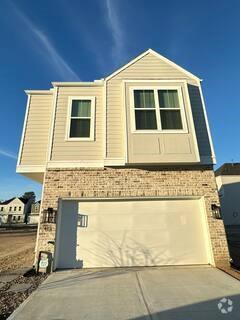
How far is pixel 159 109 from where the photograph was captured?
8352 millimetres

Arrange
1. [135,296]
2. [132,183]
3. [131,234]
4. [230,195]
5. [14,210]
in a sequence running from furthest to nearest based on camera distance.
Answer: [14,210]
[230,195]
[132,183]
[131,234]
[135,296]

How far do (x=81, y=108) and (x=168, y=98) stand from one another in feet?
10.6

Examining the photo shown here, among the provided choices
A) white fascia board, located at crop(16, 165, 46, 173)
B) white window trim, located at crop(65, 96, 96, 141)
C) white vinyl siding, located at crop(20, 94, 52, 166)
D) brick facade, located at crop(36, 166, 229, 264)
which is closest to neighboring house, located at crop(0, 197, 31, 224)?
white vinyl siding, located at crop(20, 94, 52, 166)

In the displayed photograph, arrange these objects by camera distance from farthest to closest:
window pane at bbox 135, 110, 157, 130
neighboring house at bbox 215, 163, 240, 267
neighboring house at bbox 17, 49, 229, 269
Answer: neighboring house at bbox 215, 163, 240, 267 → window pane at bbox 135, 110, 157, 130 → neighboring house at bbox 17, 49, 229, 269

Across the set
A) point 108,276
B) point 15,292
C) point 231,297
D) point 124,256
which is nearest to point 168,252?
point 124,256

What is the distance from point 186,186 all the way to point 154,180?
1073 millimetres

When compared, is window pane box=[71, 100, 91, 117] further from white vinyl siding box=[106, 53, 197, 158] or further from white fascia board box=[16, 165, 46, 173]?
white fascia board box=[16, 165, 46, 173]

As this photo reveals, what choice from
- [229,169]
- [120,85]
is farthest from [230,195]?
[120,85]

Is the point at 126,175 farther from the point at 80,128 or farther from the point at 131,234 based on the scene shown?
the point at 80,128

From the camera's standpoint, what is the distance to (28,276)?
258 inches

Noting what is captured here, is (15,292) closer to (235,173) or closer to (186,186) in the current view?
(186,186)

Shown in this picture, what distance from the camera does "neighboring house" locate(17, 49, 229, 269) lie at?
24.3 ft

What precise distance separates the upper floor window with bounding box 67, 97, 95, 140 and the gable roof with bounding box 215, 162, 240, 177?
21.1 m

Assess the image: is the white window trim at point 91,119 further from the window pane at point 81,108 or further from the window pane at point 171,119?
the window pane at point 171,119
